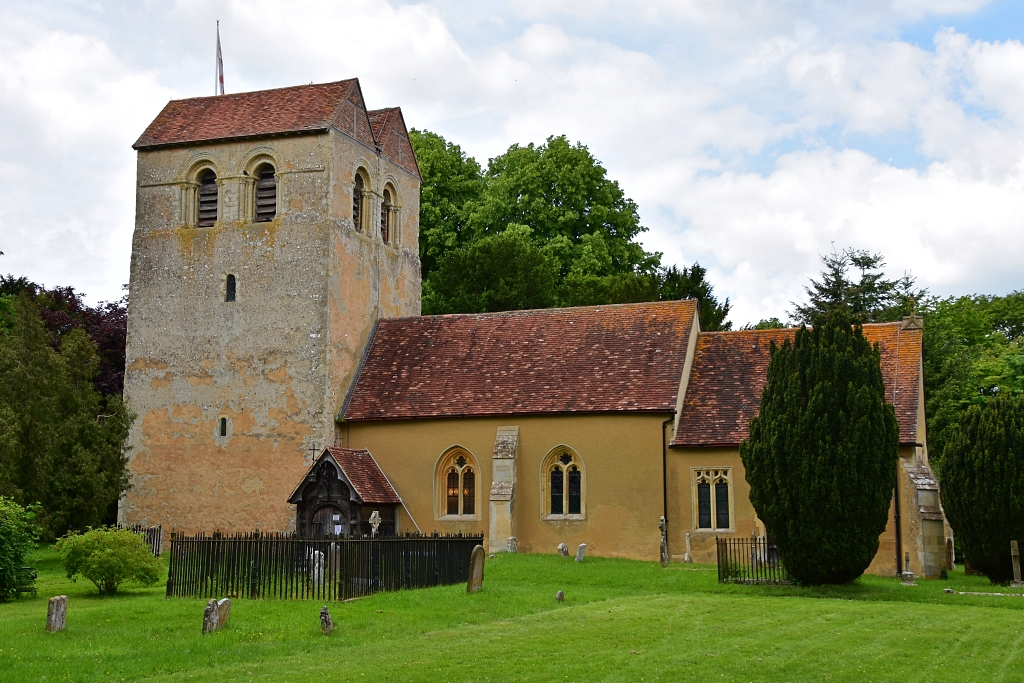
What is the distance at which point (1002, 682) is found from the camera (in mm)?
13945

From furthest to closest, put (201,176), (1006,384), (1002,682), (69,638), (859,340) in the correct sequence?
(1006,384)
(201,176)
(859,340)
(69,638)
(1002,682)

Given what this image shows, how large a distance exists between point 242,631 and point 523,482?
1522cm

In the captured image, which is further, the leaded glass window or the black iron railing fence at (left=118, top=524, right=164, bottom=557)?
the black iron railing fence at (left=118, top=524, right=164, bottom=557)

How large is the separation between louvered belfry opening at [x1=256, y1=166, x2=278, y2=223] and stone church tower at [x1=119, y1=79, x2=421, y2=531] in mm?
45

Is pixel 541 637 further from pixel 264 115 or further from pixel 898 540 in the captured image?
pixel 264 115

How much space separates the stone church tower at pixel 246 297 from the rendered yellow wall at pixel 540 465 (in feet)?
8.00

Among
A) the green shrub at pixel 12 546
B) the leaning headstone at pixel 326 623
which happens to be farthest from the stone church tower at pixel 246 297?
the leaning headstone at pixel 326 623

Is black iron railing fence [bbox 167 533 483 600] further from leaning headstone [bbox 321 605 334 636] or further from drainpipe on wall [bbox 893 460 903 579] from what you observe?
drainpipe on wall [bbox 893 460 903 579]

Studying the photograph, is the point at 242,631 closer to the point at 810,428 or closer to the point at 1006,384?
the point at 810,428

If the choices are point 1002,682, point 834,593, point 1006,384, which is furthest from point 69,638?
point 1006,384

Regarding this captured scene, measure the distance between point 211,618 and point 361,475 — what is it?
48.2 feet

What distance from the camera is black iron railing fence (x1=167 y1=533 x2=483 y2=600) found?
68.6ft

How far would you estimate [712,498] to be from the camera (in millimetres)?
30250

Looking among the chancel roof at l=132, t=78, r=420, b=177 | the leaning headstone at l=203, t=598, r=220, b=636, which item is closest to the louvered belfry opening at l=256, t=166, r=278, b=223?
the chancel roof at l=132, t=78, r=420, b=177
